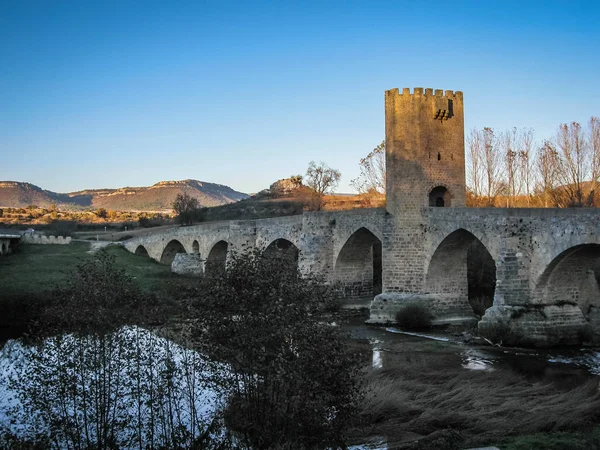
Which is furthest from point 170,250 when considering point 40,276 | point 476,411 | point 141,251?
point 476,411

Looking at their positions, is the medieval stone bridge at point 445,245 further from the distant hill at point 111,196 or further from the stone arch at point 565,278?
the distant hill at point 111,196

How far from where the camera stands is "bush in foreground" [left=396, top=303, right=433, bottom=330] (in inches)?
765

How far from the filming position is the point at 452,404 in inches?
406

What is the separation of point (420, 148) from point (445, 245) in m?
3.37

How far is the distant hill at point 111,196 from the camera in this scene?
532ft

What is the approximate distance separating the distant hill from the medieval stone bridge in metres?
133

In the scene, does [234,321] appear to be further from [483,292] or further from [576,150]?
[576,150]

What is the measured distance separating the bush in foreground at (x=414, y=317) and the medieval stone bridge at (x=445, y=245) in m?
0.37

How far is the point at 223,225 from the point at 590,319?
767 inches

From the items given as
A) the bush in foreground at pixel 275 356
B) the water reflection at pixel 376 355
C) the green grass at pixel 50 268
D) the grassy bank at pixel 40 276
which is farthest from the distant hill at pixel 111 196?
the bush in foreground at pixel 275 356

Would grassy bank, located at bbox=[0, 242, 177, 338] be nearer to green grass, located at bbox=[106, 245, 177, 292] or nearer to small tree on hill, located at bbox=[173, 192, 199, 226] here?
green grass, located at bbox=[106, 245, 177, 292]

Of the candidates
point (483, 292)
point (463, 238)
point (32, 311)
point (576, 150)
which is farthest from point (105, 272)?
point (576, 150)

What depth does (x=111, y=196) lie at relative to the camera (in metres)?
177

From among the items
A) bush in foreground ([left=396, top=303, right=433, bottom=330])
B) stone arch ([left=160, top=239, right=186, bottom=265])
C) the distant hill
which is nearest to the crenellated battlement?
bush in foreground ([left=396, top=303, right=433, bottom=330])
